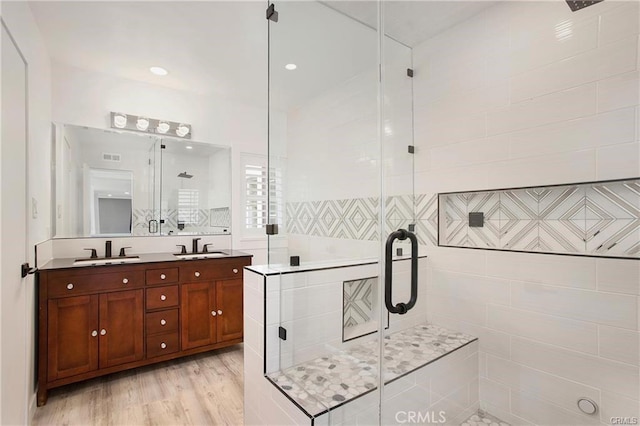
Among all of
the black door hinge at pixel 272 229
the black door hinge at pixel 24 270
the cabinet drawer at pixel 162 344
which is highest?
the black door hinge at pixel 272 229

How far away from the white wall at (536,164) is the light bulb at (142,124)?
98.9 inches

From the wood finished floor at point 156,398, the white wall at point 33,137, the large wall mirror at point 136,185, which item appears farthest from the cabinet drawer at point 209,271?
the white wall at point 33,137

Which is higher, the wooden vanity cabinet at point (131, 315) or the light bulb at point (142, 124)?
the light bulb at point (142, 124)

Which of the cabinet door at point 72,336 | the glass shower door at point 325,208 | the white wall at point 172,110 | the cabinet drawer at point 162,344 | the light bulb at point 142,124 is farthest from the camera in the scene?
the light bulb at point 142,124

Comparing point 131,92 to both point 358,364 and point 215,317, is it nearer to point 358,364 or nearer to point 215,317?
point 215,317

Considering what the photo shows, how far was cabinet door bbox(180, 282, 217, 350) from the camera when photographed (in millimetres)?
2691

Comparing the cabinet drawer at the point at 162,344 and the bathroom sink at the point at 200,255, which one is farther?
the bathroom sink at the point at 200,255

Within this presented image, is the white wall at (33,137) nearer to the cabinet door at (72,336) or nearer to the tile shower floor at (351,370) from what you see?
the cabinet door at (72,336)

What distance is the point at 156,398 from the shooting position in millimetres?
2188

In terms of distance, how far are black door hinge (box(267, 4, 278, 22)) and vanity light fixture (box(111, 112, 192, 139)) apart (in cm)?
167

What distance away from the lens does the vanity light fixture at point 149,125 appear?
9.37 feet

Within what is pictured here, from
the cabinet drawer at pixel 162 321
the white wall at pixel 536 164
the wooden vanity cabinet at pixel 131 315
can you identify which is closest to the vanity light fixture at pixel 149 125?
the wooden vanity cabinet at pixel 131 315

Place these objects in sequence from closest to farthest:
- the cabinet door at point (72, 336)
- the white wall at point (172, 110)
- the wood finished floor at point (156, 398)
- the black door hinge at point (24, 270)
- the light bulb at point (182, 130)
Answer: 1. the black door hinge at point (24, 270)
2. the wood finished floor at point (156, 398)
3. the cabinet door at point (72, 336)
4. the white wall at point (172, 110)
5. the light bulb at point (182, 130)

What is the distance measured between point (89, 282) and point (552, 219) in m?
3.14
